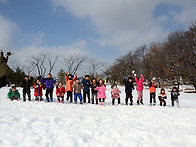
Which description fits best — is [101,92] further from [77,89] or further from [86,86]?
[77,89]

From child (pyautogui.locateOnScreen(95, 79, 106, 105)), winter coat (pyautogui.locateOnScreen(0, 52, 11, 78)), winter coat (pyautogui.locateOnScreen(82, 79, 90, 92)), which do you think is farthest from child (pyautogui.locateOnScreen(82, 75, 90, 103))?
winter coat (pyautogui.locateOnScreen(0, 52, 11, 78))

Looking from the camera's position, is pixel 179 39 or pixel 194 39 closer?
pixel 194 39

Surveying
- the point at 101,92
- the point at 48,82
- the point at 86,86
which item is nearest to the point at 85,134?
the point at 101,92

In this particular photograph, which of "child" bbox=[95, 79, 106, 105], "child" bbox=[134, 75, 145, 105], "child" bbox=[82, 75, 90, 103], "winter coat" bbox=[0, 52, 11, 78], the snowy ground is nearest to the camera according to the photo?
the snowy ground

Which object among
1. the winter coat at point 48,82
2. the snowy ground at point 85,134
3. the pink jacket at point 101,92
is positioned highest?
the winter coat at point 48,82

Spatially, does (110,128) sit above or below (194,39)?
below

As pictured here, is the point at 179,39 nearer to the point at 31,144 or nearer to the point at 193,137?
the point at 193,137

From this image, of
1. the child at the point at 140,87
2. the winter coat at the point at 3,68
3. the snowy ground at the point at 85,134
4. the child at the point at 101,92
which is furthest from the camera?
the child at the point at 140,87

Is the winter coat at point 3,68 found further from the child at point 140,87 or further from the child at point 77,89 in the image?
the child at point 140,87

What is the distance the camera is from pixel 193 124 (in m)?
5.67

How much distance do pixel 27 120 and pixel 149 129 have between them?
3.61 m

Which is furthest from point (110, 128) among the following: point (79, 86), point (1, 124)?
point (79, 86)

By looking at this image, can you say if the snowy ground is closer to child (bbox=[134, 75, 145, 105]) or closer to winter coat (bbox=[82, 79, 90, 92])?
winter coat (bbox=[82, 79, 90, 92])

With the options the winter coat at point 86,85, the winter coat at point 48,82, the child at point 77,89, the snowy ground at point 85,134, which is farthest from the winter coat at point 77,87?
the snowy ground at point 85,134
